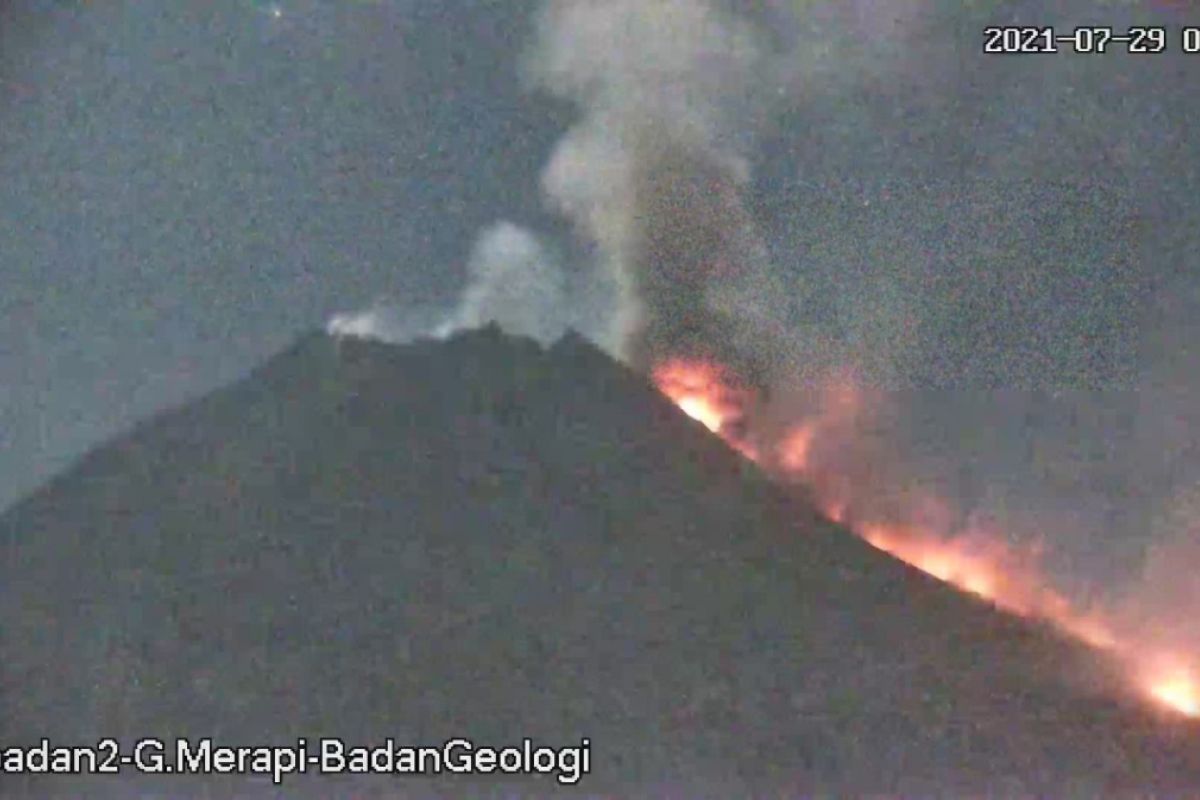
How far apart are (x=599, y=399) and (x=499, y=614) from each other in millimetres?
545

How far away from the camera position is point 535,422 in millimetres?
2256

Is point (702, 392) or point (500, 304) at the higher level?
point (500, 304)

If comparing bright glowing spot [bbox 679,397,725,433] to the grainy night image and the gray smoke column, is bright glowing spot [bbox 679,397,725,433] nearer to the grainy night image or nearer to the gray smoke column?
the grainy night image

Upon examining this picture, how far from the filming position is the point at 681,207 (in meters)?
A: 2.32

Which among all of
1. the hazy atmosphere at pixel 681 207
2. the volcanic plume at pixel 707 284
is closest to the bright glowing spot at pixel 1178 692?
the hazy atmosphere at pixel 681 207

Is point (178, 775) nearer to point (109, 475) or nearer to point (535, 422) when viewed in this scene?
point (109, 475)

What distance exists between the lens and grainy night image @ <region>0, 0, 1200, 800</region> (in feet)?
7.02

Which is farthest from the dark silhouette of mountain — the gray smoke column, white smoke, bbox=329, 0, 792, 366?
the gray smoke column

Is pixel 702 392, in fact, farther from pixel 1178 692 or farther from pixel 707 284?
pixel 1178 692

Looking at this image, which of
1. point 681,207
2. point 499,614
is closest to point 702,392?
point 681,207

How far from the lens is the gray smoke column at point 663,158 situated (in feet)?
7.47

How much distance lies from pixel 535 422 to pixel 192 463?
2.59 feet

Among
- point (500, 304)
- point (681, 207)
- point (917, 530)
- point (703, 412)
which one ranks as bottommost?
point (917, 530)

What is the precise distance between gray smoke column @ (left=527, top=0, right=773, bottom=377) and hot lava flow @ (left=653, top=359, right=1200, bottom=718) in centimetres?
11
